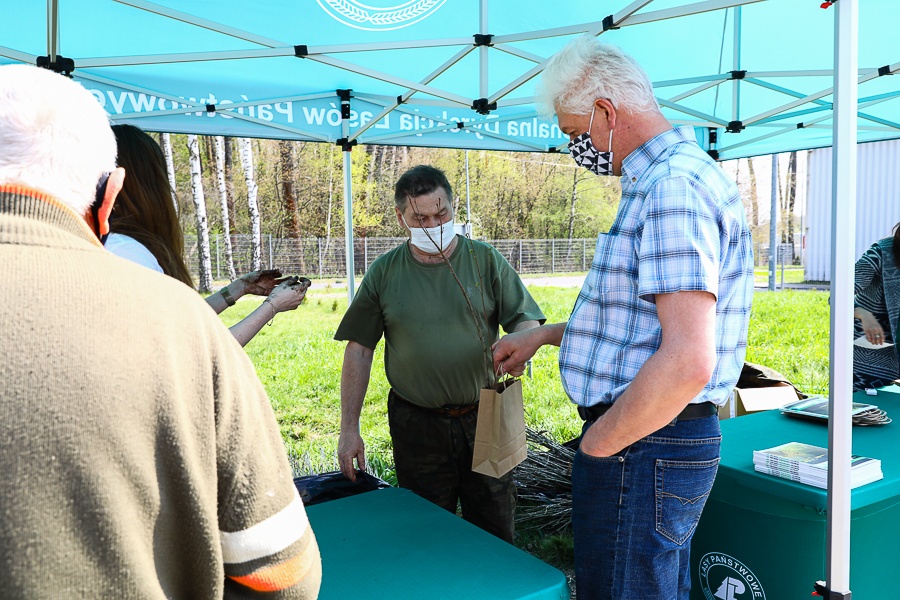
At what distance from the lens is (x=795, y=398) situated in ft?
13.4

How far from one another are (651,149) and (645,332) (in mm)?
393

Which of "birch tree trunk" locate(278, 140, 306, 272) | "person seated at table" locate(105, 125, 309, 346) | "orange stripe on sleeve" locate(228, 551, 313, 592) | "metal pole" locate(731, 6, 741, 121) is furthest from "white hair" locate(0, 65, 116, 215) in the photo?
"birch tree trunk" locate(278, 140, 306, 272)

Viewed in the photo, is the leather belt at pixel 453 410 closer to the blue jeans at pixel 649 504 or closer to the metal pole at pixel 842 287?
the blue jeans at pixel 649 504

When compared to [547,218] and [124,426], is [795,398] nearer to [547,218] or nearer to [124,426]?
[124,426]

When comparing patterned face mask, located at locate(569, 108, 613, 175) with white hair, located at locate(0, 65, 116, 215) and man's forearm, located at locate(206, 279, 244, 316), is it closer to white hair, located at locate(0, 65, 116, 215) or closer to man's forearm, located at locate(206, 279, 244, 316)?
white hair, located at locate(0, 65, 116, 215)

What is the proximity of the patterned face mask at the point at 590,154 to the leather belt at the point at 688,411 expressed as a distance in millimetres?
527

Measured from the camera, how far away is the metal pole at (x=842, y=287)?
1457 mm

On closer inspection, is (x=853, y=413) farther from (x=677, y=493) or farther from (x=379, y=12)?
(x=379, y=12)

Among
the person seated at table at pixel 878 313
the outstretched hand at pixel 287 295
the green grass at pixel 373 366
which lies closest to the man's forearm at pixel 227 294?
the outstretched hand at pixel 287 295

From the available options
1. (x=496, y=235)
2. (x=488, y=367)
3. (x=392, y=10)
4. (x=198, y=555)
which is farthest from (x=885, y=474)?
(x=496, y=235)

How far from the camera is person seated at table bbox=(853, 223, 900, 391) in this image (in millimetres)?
3135

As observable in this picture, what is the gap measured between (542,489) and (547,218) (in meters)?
24.5

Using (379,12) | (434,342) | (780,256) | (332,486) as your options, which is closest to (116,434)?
(332,486)

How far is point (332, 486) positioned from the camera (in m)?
2.26
